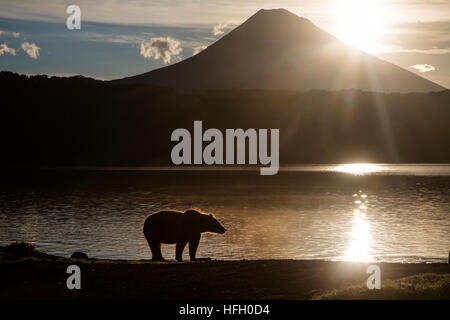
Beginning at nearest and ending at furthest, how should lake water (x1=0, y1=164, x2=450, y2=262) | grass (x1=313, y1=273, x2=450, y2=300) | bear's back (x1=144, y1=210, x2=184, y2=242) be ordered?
grass (x1=313, y1=273, x2=450, y2=300), bear's back (x1=144, y1=210, x2=184, y2=242), lake water (x1=0, y1=164, x2=450, y2=262)

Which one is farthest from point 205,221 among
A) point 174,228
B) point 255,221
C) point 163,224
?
point 255,221

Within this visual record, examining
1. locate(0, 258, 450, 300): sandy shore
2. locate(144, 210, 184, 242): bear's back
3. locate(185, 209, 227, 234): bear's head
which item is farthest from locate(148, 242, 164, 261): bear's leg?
locate(0, 258, 450, 300): sandy shore

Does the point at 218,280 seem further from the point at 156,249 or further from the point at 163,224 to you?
the point at 156,249

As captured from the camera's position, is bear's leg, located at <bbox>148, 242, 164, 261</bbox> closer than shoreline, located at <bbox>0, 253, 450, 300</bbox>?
No

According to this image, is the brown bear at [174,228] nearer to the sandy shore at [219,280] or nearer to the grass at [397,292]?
the sandy shore at [219,280]

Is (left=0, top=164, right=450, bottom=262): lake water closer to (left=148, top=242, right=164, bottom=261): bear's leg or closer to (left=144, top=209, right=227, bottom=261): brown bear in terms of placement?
(left=148, top=242, right=164, bottom=261): bear's leg

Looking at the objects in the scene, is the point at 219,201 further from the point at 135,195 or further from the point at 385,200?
the point at 385,200

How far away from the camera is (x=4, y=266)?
17.0m

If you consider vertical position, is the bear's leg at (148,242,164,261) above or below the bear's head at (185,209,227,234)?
below

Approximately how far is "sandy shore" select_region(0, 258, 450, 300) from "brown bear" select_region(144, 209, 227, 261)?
213 cm

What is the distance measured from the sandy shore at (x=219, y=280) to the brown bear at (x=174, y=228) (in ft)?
7.00

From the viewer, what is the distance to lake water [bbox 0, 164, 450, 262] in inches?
1314

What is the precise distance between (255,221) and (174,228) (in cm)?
3060

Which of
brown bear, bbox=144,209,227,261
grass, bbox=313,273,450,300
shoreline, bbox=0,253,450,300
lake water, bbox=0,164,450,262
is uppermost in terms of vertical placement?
brown bear, bbox=144,209,227,261
